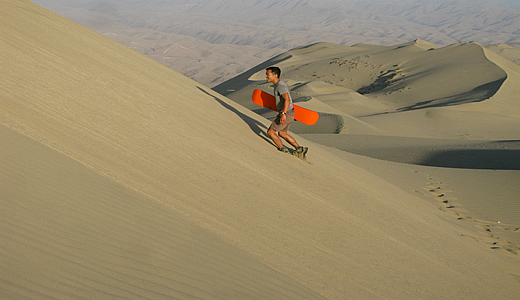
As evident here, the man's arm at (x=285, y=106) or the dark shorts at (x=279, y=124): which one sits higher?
the man's arm at (x=285, y=106)

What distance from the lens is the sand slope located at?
227 cm

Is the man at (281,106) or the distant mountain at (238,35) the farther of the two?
the distant mountain at (238,35)

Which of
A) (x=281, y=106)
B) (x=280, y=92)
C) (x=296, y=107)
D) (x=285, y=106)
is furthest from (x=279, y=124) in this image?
(x=296, y=107)

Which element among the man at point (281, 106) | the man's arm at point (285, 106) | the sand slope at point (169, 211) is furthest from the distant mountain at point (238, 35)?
the sand slope at point (169, 211)

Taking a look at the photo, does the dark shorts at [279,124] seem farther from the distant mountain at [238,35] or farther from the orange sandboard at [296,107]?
the distant mountain at [238,35]

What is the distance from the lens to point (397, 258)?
379cm

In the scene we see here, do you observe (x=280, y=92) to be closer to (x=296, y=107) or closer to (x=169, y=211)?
(x=296, y=107)

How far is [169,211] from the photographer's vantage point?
3008 millimetres

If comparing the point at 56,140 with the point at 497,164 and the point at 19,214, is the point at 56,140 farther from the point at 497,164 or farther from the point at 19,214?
the point at 497,164

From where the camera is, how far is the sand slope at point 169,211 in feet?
7.45

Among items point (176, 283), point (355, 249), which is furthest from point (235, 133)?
point (176, 283)

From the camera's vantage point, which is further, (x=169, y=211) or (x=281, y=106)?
(x=281, y=106)

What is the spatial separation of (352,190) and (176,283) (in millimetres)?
3816

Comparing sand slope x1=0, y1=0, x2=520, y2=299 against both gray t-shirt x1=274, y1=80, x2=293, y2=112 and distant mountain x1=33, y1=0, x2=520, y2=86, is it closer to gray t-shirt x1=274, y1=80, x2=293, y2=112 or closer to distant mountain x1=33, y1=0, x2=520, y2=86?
gray t-shirt x1=274, y1=80, x2=293, y2=112
